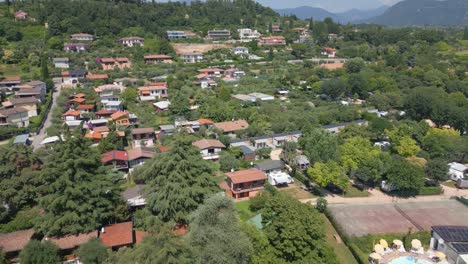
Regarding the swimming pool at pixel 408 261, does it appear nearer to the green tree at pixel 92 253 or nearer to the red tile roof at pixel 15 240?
the green tree at pixel 92 253

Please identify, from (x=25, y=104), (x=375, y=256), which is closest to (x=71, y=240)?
(x=375, y=256)

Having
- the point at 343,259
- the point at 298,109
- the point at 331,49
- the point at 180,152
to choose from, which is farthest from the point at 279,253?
the point at 331,49

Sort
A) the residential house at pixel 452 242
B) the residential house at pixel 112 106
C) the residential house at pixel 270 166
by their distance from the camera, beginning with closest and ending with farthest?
the residential house at pixel 452 242
the residential house at pixel 270 166
the residential house at pixel 112 106

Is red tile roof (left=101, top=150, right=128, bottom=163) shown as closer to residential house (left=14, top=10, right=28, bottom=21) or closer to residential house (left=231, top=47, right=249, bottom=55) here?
residential house (left=231, top=47, right=249, bottom=55)

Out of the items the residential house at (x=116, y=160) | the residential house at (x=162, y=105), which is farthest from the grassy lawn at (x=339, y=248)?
the residential house at (x=162, y=105)

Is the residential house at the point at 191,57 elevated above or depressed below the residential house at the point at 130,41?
below

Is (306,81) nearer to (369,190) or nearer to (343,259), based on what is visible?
(369,190)

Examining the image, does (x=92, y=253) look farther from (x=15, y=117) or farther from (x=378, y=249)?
(x=15, y=117)
